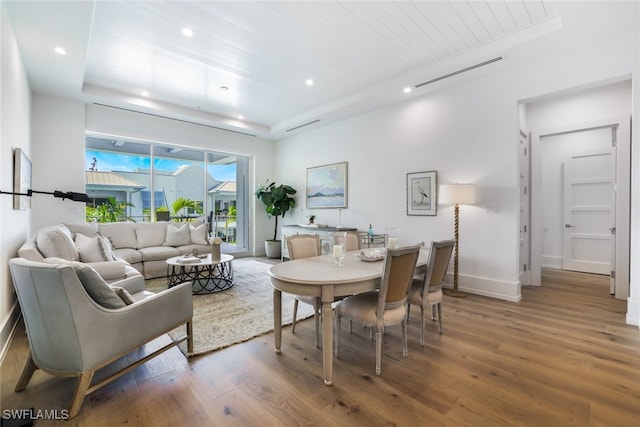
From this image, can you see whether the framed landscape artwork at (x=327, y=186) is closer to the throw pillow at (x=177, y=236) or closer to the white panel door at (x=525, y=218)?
the throw pillow at (x=177, y=236)

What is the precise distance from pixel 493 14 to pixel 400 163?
2367 millimetres

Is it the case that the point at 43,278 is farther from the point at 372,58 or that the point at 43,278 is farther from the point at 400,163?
the point at 400,163

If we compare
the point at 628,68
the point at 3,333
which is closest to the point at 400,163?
the point at 628,68

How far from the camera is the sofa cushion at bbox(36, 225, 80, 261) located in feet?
9.73

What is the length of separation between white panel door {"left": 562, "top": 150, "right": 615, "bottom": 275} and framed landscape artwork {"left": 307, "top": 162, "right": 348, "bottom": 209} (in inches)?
169

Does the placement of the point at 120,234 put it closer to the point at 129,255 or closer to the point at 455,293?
the point at 129,255

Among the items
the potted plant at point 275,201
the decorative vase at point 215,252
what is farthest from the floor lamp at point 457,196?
the potted plant at point 275,201

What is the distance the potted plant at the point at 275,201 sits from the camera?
6.81m

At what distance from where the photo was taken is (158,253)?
488 centimetres

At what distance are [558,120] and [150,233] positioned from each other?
23.0 ft

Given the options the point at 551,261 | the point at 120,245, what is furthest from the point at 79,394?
the point at 551,261

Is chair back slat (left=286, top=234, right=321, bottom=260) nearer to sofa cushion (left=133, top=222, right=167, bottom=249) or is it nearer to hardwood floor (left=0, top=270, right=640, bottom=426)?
hardwood floor (left=0, top=270, right=640, bottom=426)

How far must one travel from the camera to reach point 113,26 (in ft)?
10.0

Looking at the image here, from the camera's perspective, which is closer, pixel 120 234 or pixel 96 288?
pixel 96 288
